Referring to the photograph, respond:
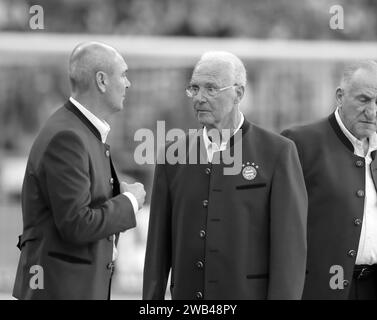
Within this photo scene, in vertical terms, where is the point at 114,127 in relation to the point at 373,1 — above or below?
below

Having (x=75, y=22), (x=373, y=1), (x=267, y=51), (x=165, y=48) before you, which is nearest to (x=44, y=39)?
(x=165, y=48)

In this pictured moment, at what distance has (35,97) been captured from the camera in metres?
12.9

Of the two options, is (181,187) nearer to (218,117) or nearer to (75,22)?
(218,117)

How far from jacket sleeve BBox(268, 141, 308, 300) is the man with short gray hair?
2.07 feet

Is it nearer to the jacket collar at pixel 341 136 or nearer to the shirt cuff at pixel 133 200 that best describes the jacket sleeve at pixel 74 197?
the shirt cuff at pixel 133 200

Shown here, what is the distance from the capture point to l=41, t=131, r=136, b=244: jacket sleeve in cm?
416

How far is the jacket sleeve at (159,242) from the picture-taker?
463cm

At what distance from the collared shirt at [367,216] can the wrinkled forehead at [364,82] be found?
8.4 inches

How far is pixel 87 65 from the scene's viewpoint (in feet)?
14.6

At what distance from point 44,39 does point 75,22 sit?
350cm
